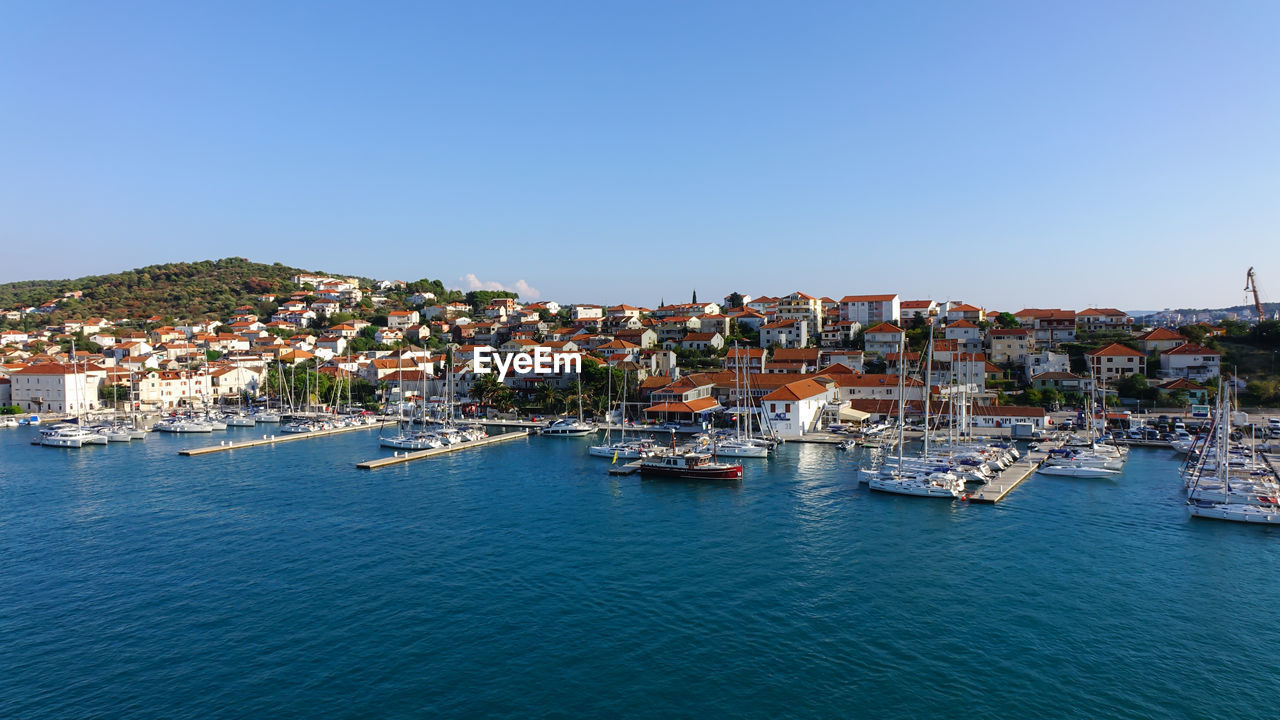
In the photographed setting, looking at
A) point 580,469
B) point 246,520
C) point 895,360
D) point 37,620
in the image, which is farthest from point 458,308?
point 37,620

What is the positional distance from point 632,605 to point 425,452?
3084 centimetres

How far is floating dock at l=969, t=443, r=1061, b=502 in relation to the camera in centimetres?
3256

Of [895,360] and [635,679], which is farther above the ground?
[895,360]

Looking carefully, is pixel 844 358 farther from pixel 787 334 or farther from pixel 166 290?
pixel 166 290

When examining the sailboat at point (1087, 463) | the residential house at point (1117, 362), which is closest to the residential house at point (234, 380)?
the sailboat at point (1087, 463)

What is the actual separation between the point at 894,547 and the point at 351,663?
18.2 m

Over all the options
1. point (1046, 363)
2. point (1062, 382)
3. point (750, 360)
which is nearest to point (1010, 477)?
point (1062, 382)

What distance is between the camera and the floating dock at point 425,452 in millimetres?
42744

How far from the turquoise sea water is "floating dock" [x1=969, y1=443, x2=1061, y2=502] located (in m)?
1.05

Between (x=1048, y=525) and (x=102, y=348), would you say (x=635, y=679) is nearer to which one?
(x=1048, y=525)

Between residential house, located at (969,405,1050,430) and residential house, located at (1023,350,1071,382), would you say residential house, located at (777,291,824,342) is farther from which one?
residential house, located at (969,405,1050,430)

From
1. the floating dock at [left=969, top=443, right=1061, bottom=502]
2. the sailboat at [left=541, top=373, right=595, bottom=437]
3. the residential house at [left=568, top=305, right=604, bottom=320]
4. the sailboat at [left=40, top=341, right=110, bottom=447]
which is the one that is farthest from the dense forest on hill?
the floating dock at [left=969, top=443, right=1061, bottom=502]

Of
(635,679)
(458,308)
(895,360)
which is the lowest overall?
(635,679)

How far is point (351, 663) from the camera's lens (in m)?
16.6
